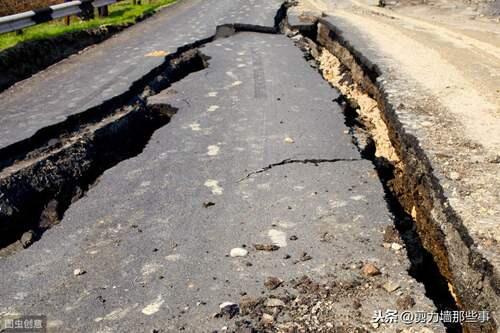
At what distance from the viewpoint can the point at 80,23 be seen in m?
10.6

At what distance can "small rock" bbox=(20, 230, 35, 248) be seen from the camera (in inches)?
122

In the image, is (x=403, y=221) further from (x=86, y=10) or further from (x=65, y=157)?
(x=86, y=10)

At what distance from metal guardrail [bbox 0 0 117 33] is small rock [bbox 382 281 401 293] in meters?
7.44

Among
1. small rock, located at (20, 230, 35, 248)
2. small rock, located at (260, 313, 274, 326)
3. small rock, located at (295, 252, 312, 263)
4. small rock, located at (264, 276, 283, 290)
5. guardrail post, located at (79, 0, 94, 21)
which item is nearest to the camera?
small rock, located at (260, 313, 274, 326)

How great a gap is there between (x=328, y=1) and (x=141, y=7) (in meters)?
5.48

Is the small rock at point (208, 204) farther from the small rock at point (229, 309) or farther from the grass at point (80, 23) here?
the grass at point (80, 23)

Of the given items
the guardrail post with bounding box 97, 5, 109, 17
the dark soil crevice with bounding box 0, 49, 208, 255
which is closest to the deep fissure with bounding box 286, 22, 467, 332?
the dark soil crevice with bounding box 0, 49, 208, 255

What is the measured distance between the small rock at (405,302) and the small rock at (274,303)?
0.56 metres

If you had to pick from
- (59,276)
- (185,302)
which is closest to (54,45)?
(59,276)

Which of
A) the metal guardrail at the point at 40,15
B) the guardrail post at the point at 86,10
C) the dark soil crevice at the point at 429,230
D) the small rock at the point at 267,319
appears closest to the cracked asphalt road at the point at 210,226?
the small rock at the point at 267,319

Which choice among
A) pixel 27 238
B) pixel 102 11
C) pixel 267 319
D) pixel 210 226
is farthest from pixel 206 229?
pixel 102 11

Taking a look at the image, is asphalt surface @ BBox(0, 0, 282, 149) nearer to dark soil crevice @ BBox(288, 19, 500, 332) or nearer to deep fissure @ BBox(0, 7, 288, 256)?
deep fissure @ BBox(0, 7, 288, 256)

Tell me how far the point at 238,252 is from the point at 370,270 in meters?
0.75

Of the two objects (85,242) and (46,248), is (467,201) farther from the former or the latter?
(46,248)
